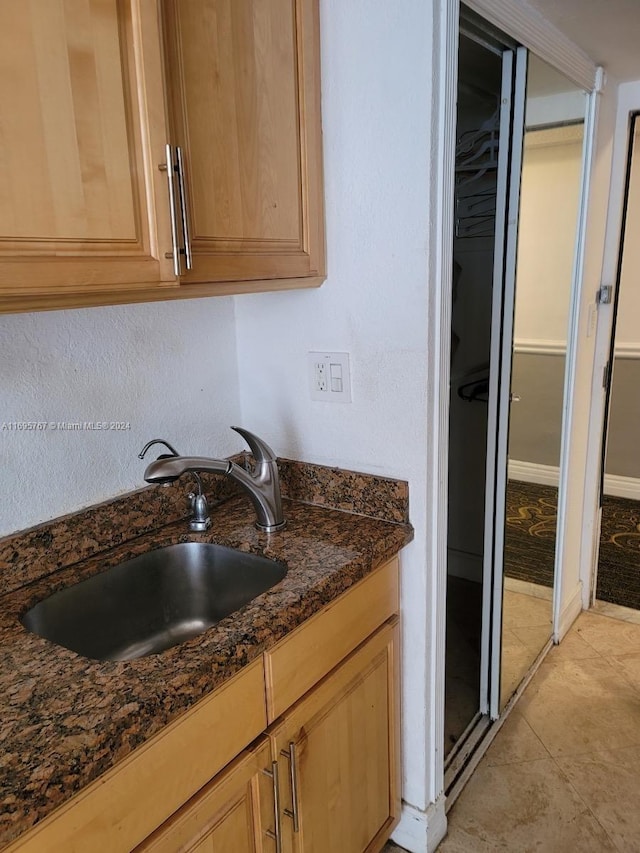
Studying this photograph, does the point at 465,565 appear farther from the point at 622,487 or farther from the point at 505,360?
the point at 622,487

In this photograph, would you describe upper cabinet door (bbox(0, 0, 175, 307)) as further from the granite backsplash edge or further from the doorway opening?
the doorway opening

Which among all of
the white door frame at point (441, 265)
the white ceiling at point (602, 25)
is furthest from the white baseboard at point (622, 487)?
the white door frame at point (441, 265)

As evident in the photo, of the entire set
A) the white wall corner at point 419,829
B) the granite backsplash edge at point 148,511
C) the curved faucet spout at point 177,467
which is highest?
the curved faucet spout at point 177,467

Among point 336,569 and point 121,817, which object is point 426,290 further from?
point 121,817

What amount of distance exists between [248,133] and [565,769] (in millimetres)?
1924

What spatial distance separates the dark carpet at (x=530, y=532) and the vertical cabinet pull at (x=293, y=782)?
3.50ft

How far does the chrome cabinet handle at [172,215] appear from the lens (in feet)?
3.51

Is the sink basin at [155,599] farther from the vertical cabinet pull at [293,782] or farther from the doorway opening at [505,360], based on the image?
the doorway opening at [505,360]

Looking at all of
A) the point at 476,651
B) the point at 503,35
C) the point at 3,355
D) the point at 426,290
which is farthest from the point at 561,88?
the point at 476,651

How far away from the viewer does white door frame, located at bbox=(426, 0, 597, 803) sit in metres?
1.30

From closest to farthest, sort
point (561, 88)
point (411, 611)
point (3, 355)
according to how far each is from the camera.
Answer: point (3, 355) < point (411, 611) < point (561, 88)

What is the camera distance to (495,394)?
1897 millimetres

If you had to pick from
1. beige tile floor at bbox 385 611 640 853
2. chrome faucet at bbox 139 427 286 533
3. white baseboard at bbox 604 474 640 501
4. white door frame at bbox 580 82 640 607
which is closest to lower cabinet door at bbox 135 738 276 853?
chrome faucet at bbox 139 427 286 533

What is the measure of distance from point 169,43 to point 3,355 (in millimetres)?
631
